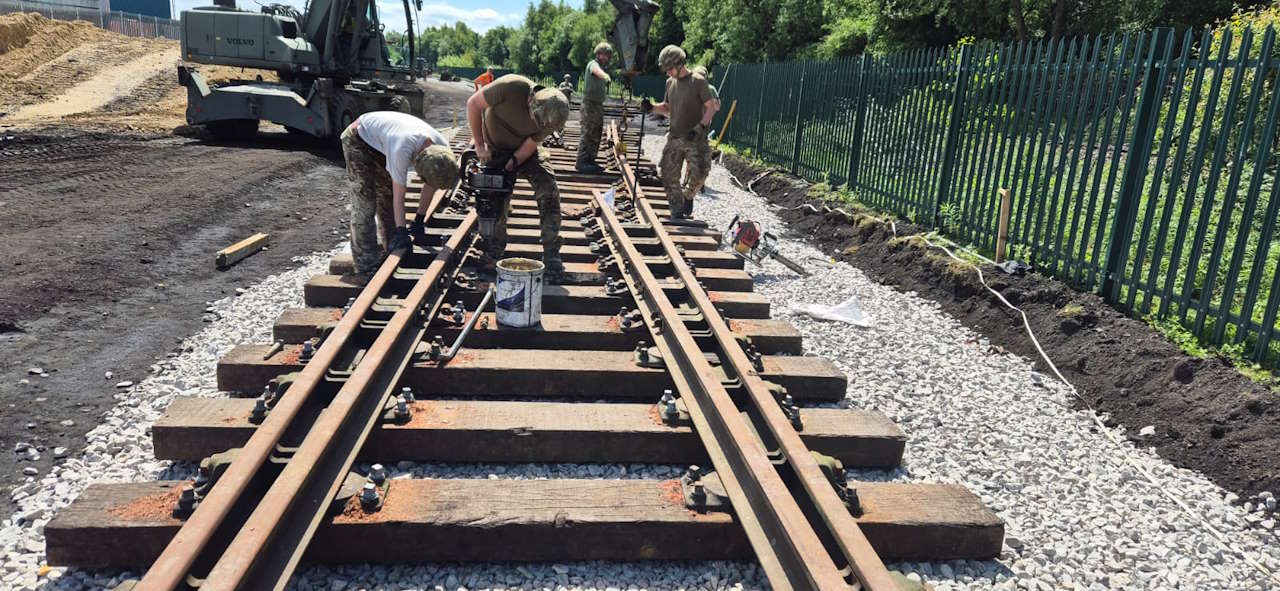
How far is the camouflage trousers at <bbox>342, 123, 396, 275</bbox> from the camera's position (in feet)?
16.8

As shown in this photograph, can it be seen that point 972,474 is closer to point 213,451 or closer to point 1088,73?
point 213,451

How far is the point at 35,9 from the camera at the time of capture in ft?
120

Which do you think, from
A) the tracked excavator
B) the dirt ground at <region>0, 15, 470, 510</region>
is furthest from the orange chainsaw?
the tracked excavator

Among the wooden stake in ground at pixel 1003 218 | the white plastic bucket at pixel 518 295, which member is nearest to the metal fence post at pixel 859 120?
the wooden stake in ground at pixel 1003 218

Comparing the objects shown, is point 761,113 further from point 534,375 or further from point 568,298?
point 534,375

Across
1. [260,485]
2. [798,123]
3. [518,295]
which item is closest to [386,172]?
[518,295]

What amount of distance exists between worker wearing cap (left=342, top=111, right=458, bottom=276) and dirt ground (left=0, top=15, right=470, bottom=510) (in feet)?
4.10

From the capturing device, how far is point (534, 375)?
3707 millimetres

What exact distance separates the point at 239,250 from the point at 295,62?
352 inches

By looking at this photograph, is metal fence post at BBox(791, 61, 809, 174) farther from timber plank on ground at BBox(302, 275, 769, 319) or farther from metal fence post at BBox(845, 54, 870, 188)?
timber plank on ground at BBox(302, 275, 769, 319)

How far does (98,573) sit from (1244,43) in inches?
255

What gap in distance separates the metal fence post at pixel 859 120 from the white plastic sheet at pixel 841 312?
4.82 m

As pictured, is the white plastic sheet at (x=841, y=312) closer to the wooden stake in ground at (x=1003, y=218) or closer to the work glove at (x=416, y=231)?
the wooden stake in ground at (x=1003, y=218)

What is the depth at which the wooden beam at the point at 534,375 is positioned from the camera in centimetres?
358
